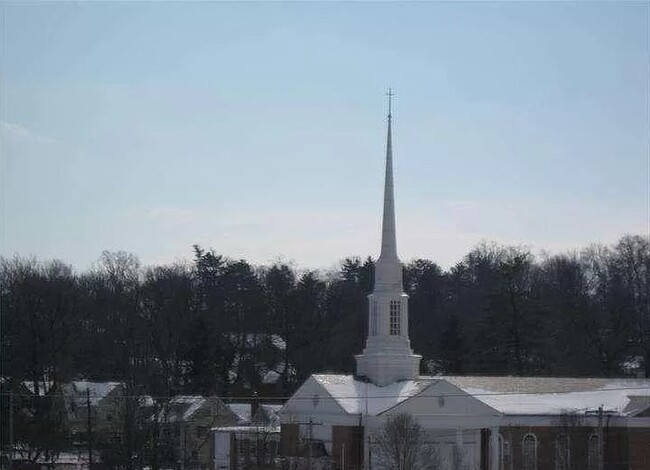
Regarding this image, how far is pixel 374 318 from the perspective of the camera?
186ft

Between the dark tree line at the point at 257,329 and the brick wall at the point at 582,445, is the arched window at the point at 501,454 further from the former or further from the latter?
the dark tree line at the point at 257,329

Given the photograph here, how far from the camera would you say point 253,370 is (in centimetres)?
8894

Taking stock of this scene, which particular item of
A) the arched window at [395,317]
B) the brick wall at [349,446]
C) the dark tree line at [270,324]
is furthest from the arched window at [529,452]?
the dark tree line at [270,324]

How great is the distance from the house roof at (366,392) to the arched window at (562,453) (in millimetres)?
6234

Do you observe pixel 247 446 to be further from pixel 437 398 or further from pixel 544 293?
pixel 544 293

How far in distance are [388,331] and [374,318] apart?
0.95m

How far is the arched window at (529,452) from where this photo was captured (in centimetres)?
5306

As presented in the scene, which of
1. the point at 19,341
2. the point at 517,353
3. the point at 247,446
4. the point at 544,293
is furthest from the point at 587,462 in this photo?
the point at 544,293

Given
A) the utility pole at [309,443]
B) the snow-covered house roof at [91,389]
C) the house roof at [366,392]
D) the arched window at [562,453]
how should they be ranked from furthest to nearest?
the snow-covered house roof at [91,389] < the house roof at [366,392] < the arched window at [562,453] < the utility pole at [309,443]


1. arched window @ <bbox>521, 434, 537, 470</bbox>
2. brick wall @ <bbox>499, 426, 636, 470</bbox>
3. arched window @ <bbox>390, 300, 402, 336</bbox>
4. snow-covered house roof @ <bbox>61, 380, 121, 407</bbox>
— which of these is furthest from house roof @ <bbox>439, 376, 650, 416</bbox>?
snow-covered house roof @ <bbox>61, 380, 121, 407</bbox>

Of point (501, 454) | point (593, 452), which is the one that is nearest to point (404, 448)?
point (501, 454)

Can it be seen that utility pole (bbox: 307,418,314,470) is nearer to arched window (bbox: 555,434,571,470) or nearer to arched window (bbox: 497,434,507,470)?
arched window (bbox: 497,434,507,470)

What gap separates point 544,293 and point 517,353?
2351 cm

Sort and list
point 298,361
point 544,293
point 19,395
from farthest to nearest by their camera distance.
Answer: point 544,293 < point 298,361 < point 19,395
